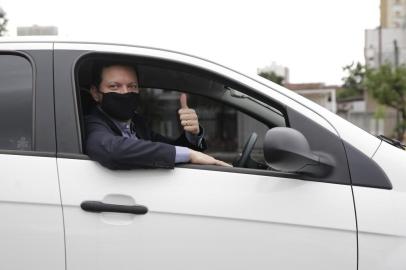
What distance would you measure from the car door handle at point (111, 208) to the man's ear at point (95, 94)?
0.69m

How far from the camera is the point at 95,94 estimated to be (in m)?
2.52

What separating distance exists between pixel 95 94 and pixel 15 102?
1.49 feet

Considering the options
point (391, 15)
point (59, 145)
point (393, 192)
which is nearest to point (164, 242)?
point (59, 145)

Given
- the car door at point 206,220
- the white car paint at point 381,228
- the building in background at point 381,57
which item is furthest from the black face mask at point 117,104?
the building in background at point 381,57

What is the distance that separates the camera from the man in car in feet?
6.54

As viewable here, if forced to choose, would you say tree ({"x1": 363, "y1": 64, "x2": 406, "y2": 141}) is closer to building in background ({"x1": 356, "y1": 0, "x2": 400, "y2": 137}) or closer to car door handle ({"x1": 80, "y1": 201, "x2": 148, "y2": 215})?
building in background ({"x1": 356, "y1": 0, "x2": 400, "y2": 137})

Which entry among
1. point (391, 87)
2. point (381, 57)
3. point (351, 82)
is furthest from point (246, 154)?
point (351, 82)

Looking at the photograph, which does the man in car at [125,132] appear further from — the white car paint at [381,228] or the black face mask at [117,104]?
the white car paint at [381,228]

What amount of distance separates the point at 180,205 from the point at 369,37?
37.1 m

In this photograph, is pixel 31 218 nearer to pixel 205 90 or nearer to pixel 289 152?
pixel 289 152

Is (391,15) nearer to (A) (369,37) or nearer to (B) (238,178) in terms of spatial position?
(A) (369,37)

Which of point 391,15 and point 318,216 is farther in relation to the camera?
point 391,15

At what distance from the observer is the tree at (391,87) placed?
25.6 meters

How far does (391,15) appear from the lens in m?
85.1
